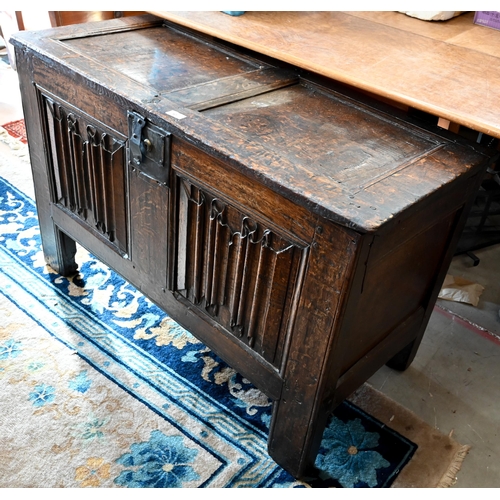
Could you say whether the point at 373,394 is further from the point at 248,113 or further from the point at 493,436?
the point at 248,113

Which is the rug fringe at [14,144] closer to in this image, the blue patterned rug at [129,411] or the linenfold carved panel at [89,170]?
the blue patterned rug at [129,411]

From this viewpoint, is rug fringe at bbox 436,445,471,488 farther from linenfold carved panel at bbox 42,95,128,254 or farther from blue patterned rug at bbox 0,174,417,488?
linenfold carved panel at bbox 42,95,128,254

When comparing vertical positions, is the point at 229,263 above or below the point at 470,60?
below

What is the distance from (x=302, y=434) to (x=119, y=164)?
79 centimetres

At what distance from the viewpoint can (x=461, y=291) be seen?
2.06 metres

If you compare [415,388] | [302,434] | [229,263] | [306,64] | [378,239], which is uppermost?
[306,64]

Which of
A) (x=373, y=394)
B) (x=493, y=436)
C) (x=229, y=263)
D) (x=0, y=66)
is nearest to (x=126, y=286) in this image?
(x=229, y=263)

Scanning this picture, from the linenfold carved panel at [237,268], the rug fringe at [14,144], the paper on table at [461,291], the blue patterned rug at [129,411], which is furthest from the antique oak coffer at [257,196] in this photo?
the rug fringe at [14,144]

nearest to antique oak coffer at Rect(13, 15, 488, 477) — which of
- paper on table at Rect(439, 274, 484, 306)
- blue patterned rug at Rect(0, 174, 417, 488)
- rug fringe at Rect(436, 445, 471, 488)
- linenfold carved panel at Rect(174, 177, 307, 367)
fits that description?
linenfold carved panel at Rect(174, 177, 307, 367)

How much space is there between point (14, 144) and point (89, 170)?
1.25 m

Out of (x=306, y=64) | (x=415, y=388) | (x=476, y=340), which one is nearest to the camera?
(x=306, y=64)

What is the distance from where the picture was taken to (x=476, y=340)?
1.91 meters

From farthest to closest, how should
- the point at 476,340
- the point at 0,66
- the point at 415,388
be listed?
the point at 0,66 < the point at 476,340 < the point at 415,388

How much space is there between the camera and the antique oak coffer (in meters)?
1.13
